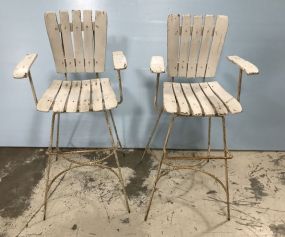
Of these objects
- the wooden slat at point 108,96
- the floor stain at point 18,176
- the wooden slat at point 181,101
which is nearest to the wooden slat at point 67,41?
the wooden slat at point 108,96

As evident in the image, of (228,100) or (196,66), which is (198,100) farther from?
(196,66)

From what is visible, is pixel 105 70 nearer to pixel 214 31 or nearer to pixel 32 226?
pixel 214 31

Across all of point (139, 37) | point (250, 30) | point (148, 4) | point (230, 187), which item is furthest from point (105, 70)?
point (230, 187)

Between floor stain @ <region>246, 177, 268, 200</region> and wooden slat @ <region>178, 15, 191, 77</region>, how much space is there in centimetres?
89

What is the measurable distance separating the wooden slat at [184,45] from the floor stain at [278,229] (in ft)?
3.48

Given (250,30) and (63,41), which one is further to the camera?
(250,30)

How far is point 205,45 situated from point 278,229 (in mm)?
1176

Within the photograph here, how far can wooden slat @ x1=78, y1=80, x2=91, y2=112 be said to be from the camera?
1.62 metres

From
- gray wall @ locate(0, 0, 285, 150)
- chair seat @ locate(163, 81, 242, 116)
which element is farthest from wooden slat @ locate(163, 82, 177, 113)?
gray wall @ locate(0, 0, 285, 150)

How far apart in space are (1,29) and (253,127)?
6.44ft

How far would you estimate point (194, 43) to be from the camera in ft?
6.07

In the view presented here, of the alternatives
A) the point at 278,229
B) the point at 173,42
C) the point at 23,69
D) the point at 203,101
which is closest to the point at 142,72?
the point at 173,42

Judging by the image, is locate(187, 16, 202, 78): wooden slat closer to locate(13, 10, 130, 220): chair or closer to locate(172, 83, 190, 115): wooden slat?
locate(172, 83, 190, 115): wooden slat

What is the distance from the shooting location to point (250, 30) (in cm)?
202
